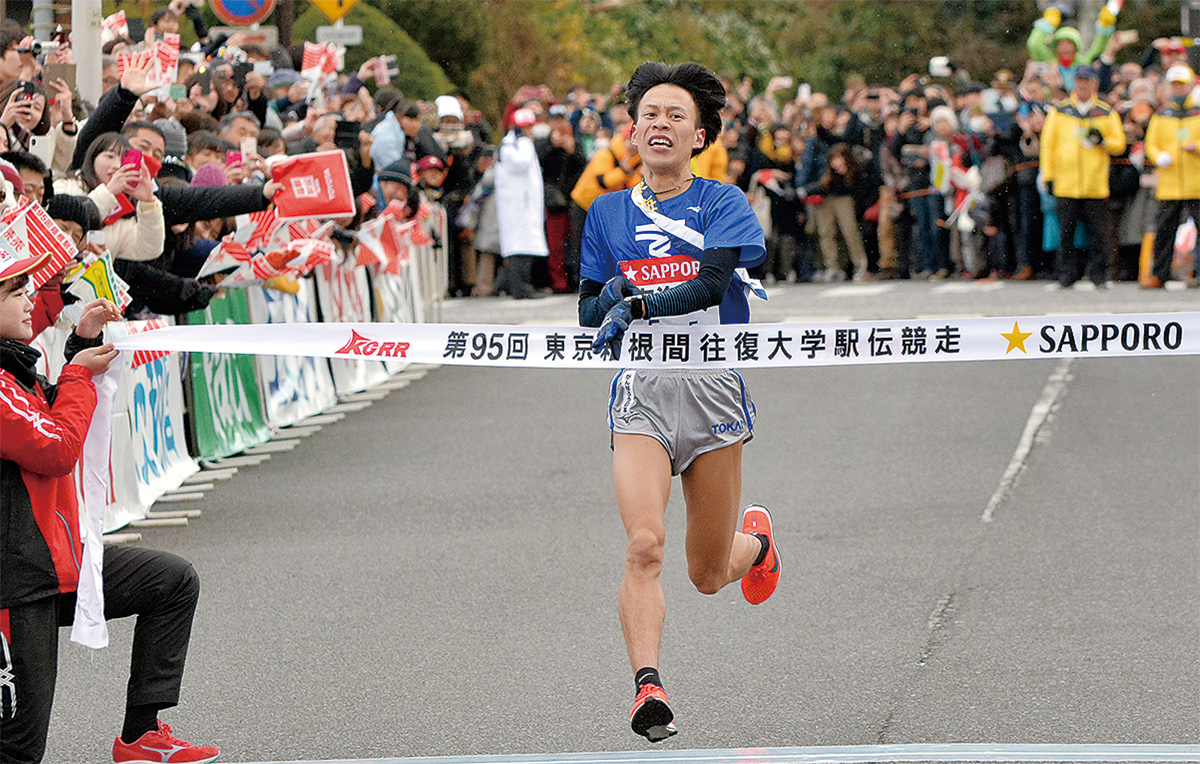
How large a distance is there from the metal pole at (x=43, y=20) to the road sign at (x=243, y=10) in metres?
5.63

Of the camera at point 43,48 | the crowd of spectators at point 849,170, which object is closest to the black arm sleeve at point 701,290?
the camera at point 43,48

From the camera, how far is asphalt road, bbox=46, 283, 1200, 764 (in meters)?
5.80

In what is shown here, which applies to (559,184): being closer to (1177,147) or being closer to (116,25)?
(1177,147)

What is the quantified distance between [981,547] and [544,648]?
2684 millimetres

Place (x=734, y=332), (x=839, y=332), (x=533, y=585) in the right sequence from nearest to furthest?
(x=734, y=332), (x=839, y=332), (x=533, y=585)

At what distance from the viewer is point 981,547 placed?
8539mm

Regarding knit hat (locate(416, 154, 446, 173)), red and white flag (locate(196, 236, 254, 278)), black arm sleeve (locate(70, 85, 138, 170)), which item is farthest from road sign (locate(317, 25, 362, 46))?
black arm sleeve (locate(70, 85, 138, 170))

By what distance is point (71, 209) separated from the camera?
7.94 m

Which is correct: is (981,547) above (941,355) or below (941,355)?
below

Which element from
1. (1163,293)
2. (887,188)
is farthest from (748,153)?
(1163,293)

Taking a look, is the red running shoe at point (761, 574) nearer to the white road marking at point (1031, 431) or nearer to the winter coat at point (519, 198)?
the white road marking at point (1031, 431)

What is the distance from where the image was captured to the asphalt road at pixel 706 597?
5805mm

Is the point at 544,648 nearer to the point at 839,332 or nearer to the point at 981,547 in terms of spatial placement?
the point at 839,332

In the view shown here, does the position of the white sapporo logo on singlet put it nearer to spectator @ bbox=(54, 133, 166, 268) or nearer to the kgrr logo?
the kgrr logo
